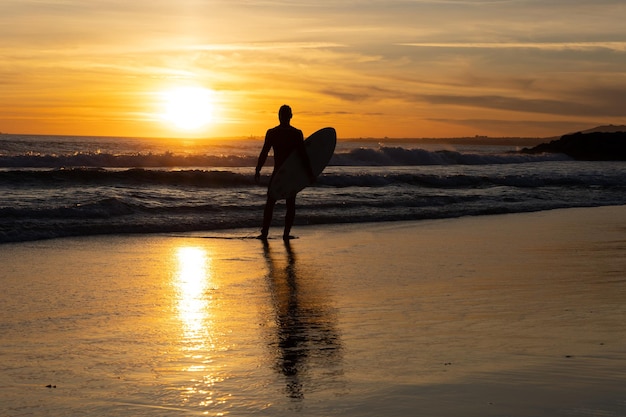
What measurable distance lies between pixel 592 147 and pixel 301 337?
60113mm

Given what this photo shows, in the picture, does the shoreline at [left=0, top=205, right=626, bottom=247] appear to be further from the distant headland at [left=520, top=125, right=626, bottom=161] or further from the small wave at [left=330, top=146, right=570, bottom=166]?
the distant headland at [left=520, top=125, right=626, bottom=161]

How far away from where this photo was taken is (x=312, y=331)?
530 centimetres

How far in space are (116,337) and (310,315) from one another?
4.79 ft

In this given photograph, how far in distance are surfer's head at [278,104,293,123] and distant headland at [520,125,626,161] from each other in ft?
168

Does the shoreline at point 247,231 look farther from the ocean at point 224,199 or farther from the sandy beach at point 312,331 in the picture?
the sandy beach at point 312,331

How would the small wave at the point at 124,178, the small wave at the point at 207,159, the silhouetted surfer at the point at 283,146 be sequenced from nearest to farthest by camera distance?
the silhouetted surfer at the point at 283,146
the small wave at the point at 124,178
the small wave at the point at 207,159

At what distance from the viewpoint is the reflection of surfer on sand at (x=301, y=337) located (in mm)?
4184

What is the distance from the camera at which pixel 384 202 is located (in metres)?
16.5

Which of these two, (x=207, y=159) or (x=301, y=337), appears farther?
(x=207, y=159)

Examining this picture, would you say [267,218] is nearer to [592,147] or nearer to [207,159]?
[207,159]

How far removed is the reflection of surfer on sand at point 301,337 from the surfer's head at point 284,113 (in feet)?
13.1

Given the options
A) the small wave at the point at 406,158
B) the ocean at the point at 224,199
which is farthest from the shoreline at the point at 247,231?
the small wave at the point at 406,158

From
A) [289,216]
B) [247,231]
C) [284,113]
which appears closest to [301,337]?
[289,216]

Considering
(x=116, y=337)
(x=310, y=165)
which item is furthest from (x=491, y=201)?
(x=116, y=337)
